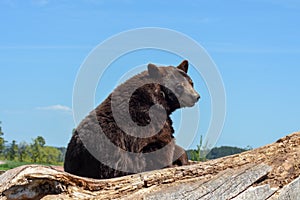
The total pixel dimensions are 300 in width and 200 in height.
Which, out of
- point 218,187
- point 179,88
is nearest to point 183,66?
point 179,88

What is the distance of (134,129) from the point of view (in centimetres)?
707

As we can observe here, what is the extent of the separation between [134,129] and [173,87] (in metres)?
0.97

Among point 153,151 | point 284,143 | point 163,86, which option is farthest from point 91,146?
point 284,143

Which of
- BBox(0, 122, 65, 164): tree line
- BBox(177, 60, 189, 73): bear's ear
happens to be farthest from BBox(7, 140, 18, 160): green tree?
BBox(177, 60, 189, 73): bear's ear

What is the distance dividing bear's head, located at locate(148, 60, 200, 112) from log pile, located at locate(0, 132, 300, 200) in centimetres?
176

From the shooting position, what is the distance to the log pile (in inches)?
190

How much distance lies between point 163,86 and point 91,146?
150 cm

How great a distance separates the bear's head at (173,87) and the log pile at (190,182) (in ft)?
5.78

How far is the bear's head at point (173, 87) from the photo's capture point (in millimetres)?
7621

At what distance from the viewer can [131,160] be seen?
6.90m

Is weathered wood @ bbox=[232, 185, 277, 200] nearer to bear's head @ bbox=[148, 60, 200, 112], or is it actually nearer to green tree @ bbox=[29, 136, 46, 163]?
bear's head @ bbox=[148, 60, 200, 112]

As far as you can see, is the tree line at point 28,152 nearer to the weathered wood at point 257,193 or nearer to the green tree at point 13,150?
the green tree at point 13,150

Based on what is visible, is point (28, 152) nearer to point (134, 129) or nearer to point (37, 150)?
point (37, 150)

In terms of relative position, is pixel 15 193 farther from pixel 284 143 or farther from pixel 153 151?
pixel 284 143
